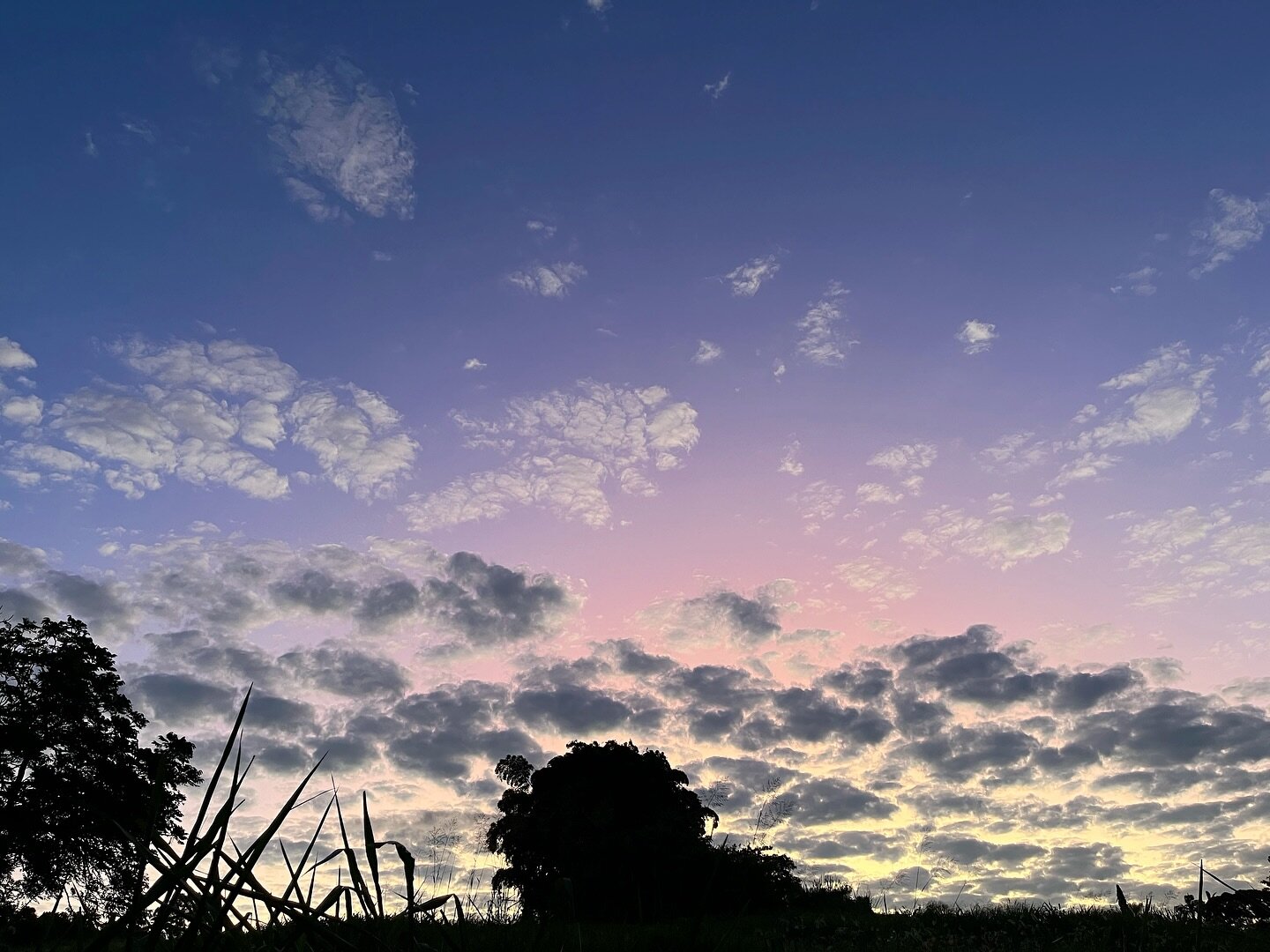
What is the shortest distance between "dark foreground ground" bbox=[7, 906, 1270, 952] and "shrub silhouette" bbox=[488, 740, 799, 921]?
5.79 m

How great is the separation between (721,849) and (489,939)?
521cm

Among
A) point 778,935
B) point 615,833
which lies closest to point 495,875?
point 778,935

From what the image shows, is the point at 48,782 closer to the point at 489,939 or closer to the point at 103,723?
the point at 489,939

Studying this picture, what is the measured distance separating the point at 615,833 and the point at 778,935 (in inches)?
1020

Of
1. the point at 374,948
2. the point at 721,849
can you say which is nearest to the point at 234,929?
the point at 374,948

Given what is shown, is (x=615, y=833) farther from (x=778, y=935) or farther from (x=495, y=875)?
(x=495, y=875)

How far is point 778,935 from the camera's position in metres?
14.2

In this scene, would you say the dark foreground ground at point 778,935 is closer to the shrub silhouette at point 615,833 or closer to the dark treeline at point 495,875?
the dark treeline at point 495,875

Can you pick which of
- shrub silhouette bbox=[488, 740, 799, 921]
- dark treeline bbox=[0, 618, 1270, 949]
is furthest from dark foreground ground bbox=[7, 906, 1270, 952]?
shrub silhouette bbox=[488, 740, 799, 921]

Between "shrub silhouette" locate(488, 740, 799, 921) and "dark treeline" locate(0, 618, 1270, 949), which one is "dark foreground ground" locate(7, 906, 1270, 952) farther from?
"shrub silhouette" locate(488, 740, 799, 921)

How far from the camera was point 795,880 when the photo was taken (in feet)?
111

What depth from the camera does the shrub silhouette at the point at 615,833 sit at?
31.7m

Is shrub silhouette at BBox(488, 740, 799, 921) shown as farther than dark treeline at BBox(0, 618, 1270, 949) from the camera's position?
Yes

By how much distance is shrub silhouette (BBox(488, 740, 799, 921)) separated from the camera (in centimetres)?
3173
